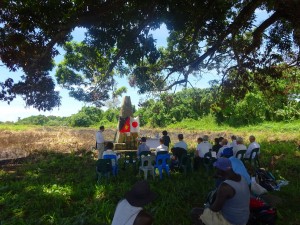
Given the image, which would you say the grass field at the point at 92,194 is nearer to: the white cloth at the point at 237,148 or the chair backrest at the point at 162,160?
the chair backrest at the point at 162,160

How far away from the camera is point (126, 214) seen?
3.19 metres

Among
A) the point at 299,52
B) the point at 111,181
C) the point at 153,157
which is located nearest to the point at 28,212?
the point at 111,181

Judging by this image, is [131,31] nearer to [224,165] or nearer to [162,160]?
[162,160]

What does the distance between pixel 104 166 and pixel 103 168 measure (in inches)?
2.8

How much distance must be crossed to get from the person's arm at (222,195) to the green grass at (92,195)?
2.20 metres

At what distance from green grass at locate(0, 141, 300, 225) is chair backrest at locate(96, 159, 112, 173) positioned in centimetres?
31

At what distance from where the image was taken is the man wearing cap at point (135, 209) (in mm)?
3121

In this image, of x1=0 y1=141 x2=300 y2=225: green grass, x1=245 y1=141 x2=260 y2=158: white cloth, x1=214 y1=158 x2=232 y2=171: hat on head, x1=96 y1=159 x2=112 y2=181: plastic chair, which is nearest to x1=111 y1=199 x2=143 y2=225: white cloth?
x1=214 y1=158 x2=232 y2=171: hat on head

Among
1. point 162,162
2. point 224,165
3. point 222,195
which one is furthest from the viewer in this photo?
point 162,162

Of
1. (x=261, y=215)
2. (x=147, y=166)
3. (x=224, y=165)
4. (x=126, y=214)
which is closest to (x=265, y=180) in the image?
(x=261, y=215)

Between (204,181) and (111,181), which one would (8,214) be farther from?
(204,181)

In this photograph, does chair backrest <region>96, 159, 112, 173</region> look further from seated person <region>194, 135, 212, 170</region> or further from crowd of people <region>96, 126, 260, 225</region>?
crowd of people <region>96, 126, 260, 225</region>

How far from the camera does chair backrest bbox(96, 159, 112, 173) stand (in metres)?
8.92

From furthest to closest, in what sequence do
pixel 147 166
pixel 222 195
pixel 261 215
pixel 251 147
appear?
1. pixel 251 147
2. pixel 147 166
3. pixel 261 215
4. pixel 222 195
